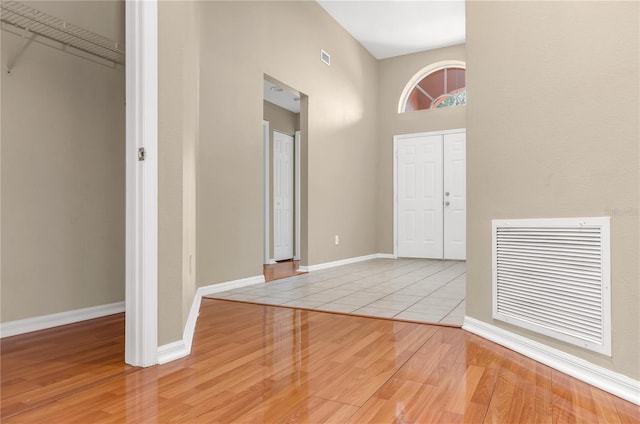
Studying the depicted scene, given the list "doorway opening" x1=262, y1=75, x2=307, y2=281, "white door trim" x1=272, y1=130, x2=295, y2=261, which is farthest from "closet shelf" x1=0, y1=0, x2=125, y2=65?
"white door trim" x1=272, y1=130, x2=295, y2=261

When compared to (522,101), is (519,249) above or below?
below

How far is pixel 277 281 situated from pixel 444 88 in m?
4.27

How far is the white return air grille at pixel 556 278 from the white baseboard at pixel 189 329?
1551mm

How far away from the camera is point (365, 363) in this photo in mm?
1814

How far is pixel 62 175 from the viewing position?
2.49 m

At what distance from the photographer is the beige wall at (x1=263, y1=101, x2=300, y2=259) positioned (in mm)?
6293

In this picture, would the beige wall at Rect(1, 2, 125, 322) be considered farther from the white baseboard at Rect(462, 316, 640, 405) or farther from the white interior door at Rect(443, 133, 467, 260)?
the white interior door at Rect(443, 133, 467, 260)

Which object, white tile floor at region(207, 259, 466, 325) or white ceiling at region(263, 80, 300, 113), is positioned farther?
white ceiling at region(263, 80, 300, 113)

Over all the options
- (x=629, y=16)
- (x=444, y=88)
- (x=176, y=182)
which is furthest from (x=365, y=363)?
(x=444, y=88)

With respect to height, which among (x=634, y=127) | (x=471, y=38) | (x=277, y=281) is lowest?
(x=277, y=281)

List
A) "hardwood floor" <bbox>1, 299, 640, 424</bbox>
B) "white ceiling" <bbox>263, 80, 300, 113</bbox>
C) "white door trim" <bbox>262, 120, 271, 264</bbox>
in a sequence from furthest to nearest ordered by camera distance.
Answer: "white door trim" <bbox>262, 120, 271, 264</bbox> < "white ceiling" <bbox>263, 80, 300, 113</bbox> < "hardwood floor" <bbox>1, 299, 640, 424</bbox>

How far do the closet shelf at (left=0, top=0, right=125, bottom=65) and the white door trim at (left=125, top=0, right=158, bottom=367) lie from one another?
828 millimetres

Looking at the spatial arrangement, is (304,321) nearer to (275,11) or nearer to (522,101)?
(522,101)

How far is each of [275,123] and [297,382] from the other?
540cm
